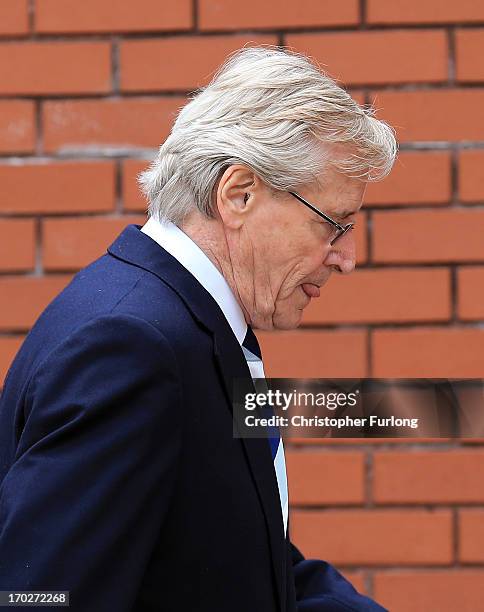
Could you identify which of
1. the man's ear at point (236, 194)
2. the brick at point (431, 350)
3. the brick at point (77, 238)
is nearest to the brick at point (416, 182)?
the brick at point (431, 350)

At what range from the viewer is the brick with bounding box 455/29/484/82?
2.62m

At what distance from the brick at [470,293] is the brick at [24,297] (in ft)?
3.16

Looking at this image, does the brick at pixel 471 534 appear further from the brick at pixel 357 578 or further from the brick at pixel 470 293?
the brick at pixel 470 293

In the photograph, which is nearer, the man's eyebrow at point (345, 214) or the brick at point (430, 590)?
the man's eyebrow at point (345, 214)

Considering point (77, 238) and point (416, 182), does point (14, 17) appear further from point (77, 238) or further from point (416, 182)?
point (416, 182)

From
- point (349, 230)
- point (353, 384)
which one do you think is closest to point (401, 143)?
point (353, 384)

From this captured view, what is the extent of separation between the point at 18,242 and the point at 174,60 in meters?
0.59

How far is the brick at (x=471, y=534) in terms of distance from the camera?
2666mm

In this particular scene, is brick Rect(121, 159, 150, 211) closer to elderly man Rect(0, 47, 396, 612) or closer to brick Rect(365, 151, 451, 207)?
brick Rect(365, 151, 451, 207)

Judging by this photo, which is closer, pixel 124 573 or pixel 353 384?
pixel 124 573

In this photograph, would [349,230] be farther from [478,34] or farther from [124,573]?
[478,34]

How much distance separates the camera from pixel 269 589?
1.48 metres

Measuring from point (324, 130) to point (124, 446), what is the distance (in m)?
0.57

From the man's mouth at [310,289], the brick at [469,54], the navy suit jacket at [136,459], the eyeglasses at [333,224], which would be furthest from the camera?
the brick at [469,54]
